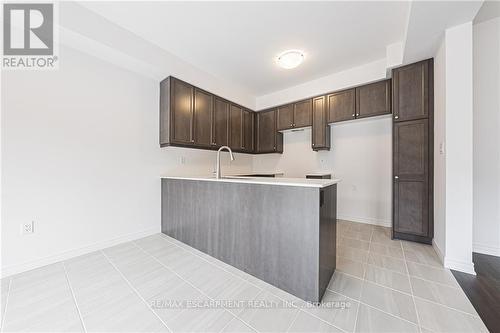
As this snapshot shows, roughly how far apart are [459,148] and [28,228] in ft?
14.1

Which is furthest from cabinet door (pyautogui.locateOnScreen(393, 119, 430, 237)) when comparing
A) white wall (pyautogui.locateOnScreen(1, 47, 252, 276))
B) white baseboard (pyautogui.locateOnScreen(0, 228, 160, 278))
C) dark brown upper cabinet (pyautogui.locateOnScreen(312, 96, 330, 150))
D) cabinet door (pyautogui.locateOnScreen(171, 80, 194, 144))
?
white baseboard (pyautogui.locateOnScreen(0, 228, 160, 278))

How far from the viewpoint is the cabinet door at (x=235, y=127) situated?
12.3 ft

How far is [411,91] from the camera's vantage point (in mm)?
2490

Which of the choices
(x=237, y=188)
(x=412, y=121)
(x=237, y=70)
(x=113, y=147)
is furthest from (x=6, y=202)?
(x=412, y=121)

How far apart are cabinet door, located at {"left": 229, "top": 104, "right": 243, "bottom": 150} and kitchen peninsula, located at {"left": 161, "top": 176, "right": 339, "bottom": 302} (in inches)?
64.2

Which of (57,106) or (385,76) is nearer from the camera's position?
(57,106)

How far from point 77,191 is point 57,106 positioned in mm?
957

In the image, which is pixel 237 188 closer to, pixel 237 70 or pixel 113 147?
pixel 113 147

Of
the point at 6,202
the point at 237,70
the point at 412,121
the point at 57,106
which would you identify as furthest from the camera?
the point at 237,70

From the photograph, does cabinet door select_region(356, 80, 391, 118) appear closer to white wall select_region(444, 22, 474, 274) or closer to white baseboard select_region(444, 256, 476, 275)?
white wall select_region(444, 22, 474, 274)

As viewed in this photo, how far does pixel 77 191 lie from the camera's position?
2215 millimetres

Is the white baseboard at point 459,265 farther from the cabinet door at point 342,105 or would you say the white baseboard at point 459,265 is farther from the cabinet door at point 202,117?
the cabinet door at point 202,117

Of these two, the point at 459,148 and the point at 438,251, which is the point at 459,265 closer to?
the point at 438,251

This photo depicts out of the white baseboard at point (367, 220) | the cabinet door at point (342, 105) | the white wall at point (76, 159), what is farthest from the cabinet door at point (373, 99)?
the white wall at point (76, 159)
